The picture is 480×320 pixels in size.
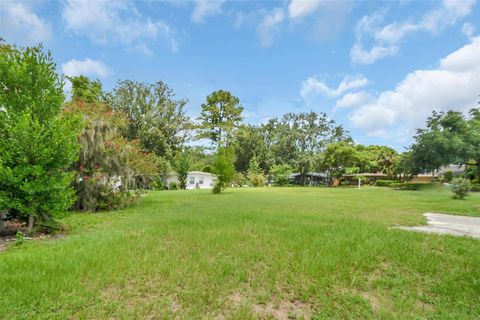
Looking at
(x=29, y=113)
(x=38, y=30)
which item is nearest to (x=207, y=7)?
(x=38, y=30)

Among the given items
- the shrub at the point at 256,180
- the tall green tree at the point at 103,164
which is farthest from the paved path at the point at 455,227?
the shrub at the point at 256,180

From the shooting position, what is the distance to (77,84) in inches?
1130

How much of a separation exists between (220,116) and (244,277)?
36.4 m

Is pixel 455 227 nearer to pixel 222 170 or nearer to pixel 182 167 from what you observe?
pixel 222 170

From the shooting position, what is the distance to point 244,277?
3223 millimetres

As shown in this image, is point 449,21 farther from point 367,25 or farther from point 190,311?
point 190,311

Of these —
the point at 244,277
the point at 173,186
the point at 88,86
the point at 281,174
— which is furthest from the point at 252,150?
the point at 244,277

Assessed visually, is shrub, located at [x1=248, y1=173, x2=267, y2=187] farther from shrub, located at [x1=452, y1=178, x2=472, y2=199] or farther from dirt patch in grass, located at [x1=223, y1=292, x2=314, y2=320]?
dirt patch in grass, located at [x1=223, y1=292, x2=314, y2=320]

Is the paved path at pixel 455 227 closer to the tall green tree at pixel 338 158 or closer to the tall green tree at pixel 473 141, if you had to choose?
the tall green tree at pixel 473 141

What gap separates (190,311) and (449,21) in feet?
35.7

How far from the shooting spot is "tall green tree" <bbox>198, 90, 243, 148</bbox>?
37.8m

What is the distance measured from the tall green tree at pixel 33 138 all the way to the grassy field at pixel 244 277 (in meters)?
0.96

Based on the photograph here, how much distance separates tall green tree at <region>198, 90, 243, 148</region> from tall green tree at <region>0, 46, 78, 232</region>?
105 feet

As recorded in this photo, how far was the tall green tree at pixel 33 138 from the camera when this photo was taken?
4.84 metres
